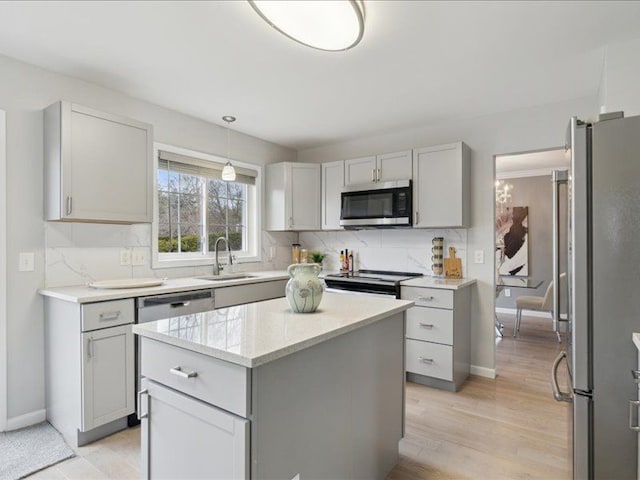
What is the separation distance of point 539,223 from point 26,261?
6.53 m

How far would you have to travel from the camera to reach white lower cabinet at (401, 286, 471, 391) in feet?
9.86

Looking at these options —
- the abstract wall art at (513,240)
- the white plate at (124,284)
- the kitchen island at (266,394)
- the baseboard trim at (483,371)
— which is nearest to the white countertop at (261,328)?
the kitchen island at (266,394)

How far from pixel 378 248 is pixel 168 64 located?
262cm

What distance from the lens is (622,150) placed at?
1.45 metres

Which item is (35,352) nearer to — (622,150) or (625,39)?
(622,150)

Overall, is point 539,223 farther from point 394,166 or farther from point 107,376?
point 107,376

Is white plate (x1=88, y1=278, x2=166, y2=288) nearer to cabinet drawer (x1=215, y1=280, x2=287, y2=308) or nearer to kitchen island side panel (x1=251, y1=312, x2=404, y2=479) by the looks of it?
cabinet drawer (x1=215, y1=280, x2=287, y2=308)

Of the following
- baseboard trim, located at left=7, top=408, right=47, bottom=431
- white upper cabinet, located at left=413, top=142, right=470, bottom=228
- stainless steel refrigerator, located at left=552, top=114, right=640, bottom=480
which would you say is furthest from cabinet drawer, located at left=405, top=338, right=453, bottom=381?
baseboard trim, located at left=7, top=408, right=47, bottom=431

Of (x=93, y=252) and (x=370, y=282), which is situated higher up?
(x=93, y=252)

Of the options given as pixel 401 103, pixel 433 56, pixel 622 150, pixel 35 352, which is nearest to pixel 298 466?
pixel 622 150

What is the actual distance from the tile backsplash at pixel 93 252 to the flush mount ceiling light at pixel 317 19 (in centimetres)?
208

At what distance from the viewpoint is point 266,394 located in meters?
1.20

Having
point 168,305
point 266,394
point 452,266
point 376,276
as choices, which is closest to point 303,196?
point 376,276

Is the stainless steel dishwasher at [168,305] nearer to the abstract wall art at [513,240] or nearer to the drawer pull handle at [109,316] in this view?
the drawer pull handle at [109,316]
